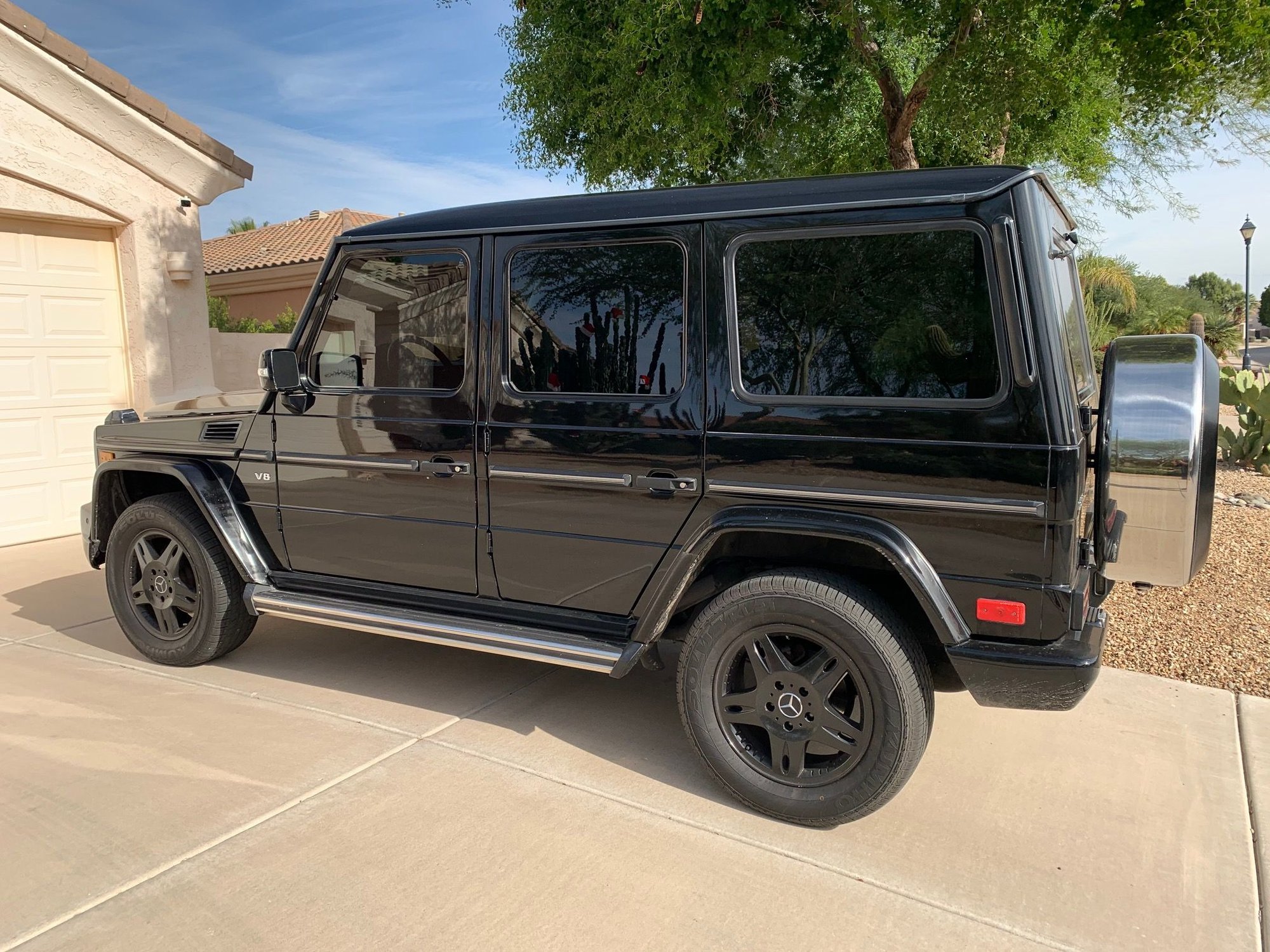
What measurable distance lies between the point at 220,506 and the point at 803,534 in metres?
2.81

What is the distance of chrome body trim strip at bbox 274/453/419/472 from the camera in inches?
155

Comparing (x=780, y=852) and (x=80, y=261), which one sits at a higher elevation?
(x=80, y=261)

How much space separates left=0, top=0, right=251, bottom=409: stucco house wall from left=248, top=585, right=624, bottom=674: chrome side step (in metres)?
5.13

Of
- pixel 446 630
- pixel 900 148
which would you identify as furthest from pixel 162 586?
pixel 900 148

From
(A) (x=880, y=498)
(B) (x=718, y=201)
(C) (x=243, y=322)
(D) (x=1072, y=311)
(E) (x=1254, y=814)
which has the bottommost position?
(E) (x=1254, y=814)

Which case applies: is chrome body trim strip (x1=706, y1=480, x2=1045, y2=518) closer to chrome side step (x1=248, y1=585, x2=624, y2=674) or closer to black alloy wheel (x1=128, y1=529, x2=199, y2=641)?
chrome side step (x1=248, y1=585, x2=624, y2=674)

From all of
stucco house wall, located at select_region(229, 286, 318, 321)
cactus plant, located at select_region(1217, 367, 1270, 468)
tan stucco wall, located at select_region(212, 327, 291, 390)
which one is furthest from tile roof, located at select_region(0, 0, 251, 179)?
stucco house wall, located at select_region(229, 286, 318, 321)

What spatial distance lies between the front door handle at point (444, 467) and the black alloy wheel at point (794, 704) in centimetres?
132

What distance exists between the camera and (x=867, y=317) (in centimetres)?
306

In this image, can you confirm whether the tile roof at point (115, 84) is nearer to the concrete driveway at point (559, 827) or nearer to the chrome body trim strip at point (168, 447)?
the chrome body trim strip at point (168, 447)

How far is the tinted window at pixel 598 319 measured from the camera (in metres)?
3.42

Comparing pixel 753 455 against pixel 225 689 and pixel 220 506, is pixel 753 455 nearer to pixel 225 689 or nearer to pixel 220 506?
pixel 220 506

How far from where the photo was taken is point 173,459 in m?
4.54

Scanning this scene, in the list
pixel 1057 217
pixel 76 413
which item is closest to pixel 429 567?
pixel 1057 217
